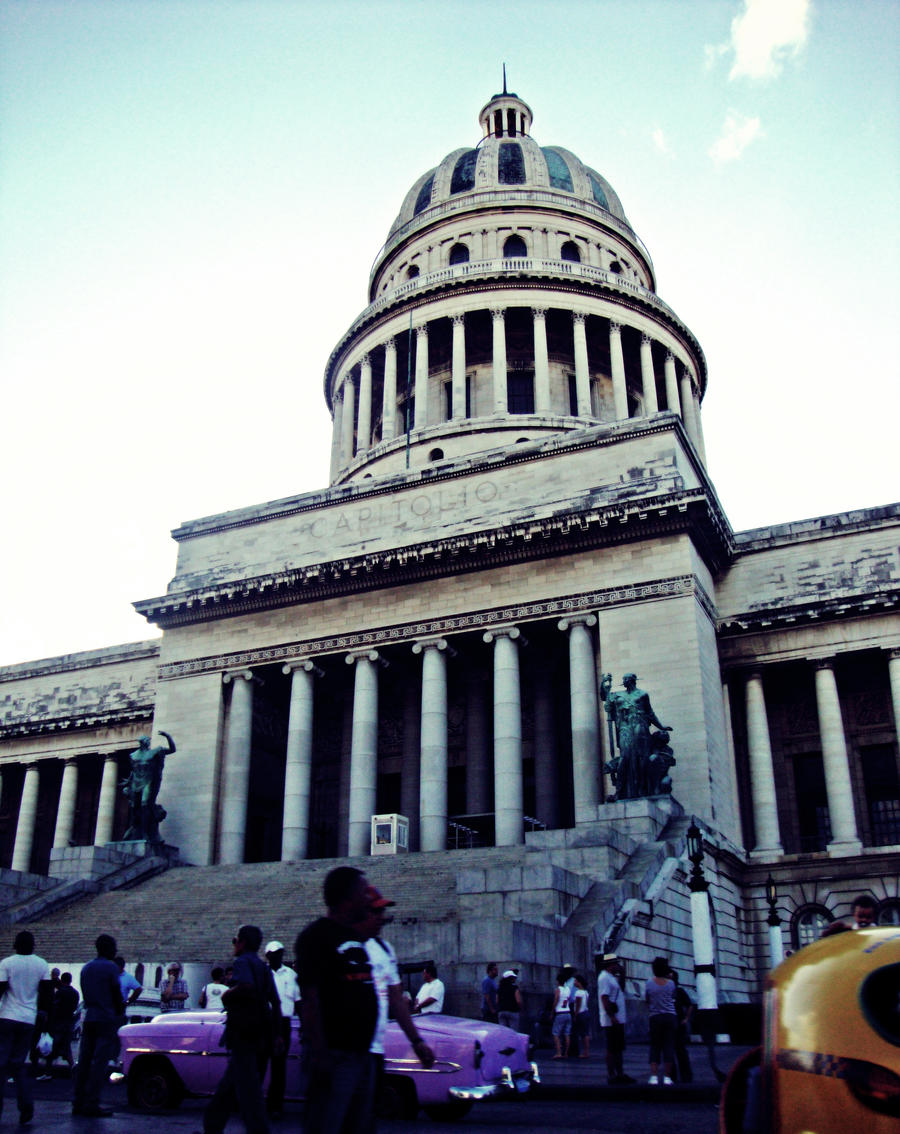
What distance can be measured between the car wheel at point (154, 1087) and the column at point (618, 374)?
40496mm

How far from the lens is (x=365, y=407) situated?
54.1 m

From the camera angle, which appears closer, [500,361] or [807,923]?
[807,923]

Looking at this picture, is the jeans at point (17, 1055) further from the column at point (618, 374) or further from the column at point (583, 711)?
the column at point (618, 374)

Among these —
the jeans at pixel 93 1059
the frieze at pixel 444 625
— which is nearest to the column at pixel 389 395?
the frieze at pixel 444 625

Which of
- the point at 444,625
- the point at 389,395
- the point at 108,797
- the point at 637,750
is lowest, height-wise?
the point at 637,750

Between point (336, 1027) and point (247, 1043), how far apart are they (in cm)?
275

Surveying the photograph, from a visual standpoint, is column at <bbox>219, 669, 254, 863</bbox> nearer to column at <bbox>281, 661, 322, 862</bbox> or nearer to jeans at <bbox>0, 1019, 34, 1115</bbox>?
column at <bbox>281, 661, 322, 862</bbox>

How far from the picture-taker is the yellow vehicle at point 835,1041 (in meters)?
4.14

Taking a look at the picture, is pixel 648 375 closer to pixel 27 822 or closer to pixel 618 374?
pixel 618 374

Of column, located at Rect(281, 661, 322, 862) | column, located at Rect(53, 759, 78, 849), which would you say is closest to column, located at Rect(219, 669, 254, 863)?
column, located at Rect(281, 661, 322, 862)

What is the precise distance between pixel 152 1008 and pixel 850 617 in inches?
963

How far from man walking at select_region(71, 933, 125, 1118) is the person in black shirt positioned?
20.1 ft

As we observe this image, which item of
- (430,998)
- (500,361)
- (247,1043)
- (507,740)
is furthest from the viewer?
(500,361)

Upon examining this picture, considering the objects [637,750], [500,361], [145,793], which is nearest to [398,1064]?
[637,750]
